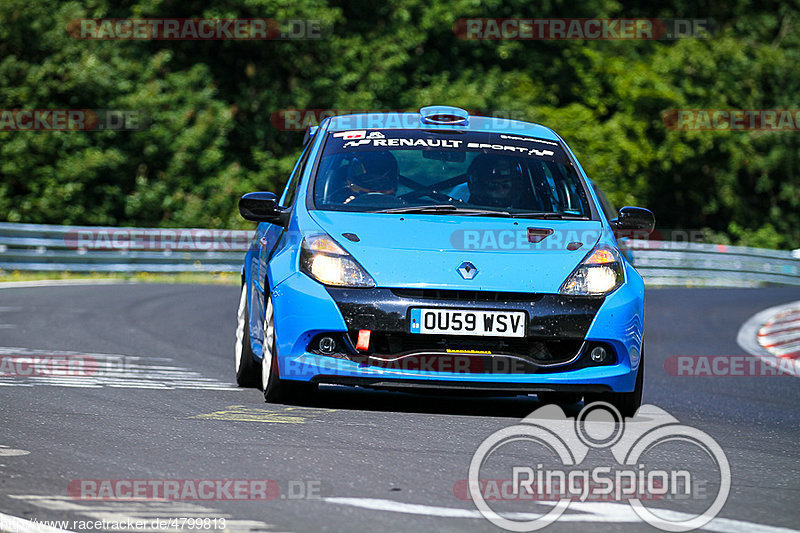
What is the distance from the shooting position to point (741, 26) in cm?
4956

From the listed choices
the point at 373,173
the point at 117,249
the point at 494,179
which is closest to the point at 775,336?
the point at 494,179

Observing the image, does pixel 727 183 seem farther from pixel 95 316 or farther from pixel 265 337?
pixel 265 337

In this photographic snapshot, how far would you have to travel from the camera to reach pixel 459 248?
7359 mm

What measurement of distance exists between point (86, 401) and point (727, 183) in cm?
4196

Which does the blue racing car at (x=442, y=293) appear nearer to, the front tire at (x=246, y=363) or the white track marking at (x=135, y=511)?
the front tire at (x=246, y=363)

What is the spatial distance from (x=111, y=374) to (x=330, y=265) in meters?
2.69

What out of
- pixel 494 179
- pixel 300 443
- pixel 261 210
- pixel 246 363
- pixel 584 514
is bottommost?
pixel 246 363

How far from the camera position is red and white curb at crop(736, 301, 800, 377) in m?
13.9

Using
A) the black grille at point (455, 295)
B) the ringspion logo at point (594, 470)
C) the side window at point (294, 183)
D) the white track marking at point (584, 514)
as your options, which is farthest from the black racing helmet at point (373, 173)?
the white track marking at point (584, 514)

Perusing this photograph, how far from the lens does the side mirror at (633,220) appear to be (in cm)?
827

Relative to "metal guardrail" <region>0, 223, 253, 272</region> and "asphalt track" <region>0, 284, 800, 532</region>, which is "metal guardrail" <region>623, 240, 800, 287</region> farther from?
"asphalt track" <region>0, 284, 800, 532</region>

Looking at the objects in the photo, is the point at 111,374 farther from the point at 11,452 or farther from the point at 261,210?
the point at 11,452

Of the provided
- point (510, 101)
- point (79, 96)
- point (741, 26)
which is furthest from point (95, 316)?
point (741, 26)

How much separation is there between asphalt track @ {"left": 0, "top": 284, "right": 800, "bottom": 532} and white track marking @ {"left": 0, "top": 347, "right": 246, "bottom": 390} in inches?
0.9
